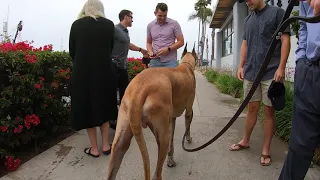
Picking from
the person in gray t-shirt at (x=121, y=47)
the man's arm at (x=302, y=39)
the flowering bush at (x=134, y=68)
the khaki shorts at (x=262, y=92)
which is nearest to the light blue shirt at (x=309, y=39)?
the man's arm at (x=302, y=39)

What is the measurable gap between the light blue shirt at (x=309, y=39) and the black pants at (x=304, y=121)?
7cm

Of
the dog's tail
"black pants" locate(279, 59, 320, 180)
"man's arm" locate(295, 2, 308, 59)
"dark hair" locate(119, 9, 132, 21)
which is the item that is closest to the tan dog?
the dog's tail

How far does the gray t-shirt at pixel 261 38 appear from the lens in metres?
3.64

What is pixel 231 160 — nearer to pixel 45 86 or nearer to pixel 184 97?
pixel 184 97

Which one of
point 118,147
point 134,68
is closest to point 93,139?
point 118,147

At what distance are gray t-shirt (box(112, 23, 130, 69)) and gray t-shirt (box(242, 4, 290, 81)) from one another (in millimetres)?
2186

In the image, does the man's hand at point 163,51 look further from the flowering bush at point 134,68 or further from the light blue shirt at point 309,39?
the flowering bush at point 134,68

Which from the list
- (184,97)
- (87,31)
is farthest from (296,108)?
(87,31)

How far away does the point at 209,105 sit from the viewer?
7.74 m

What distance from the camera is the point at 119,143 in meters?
2.88

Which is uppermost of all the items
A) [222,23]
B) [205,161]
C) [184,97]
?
[222,23]

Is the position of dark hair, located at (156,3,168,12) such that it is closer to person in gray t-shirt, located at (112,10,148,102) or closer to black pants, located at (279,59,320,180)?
person in gray t-shirt, located at (112,10,148,102)

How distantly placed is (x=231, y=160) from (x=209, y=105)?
12.6 feet

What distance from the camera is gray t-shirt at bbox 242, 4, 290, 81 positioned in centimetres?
364
